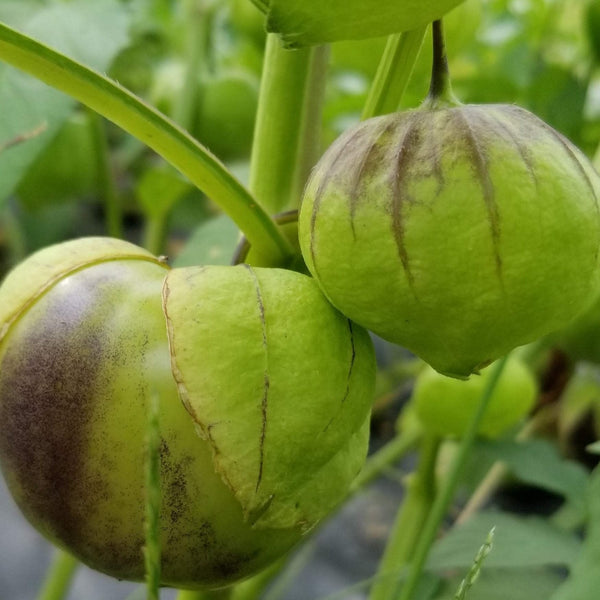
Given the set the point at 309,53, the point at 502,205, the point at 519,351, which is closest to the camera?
the point at 502,205

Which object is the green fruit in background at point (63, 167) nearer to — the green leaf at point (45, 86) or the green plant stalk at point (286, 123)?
the green leaf at point (45, 86)

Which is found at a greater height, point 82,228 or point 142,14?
point 142,14

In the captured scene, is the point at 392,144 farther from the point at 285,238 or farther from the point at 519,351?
→ the point at 519,351

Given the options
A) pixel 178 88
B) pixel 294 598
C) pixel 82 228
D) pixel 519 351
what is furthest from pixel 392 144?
pixel 82 228

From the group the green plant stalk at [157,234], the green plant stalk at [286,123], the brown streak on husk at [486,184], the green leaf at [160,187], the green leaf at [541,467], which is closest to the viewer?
the brown streak on husk at [486,184]

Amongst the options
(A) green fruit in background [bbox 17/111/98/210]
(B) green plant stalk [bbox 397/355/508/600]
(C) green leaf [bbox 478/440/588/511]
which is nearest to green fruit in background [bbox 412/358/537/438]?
(C) green leaf [bbox 478/440/588/511]

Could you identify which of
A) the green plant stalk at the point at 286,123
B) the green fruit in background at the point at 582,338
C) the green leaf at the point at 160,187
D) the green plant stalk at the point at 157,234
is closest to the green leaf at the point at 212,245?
the green plant stalk at the point at 286,123

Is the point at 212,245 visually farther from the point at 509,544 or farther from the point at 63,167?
the point at 63,167
